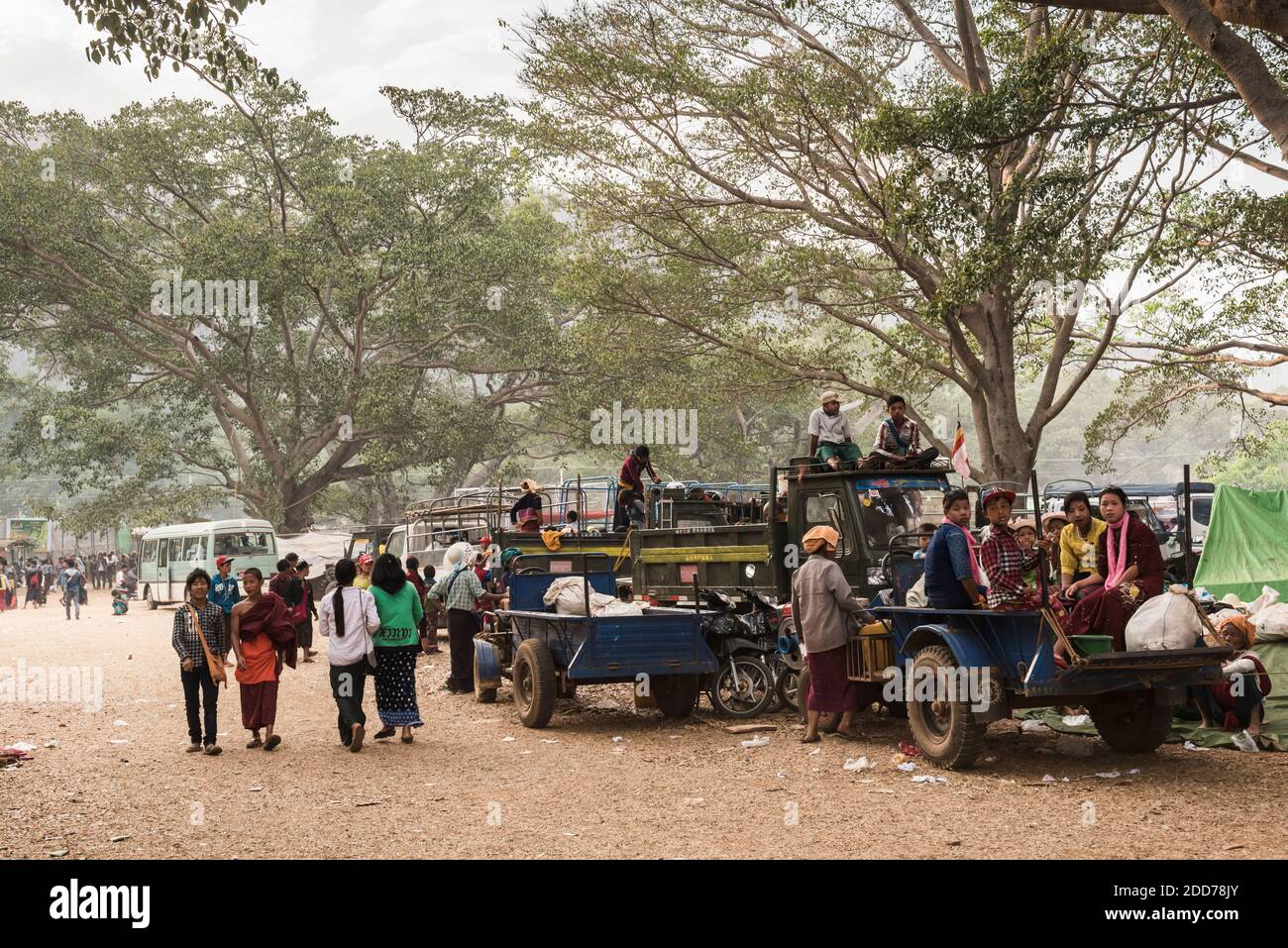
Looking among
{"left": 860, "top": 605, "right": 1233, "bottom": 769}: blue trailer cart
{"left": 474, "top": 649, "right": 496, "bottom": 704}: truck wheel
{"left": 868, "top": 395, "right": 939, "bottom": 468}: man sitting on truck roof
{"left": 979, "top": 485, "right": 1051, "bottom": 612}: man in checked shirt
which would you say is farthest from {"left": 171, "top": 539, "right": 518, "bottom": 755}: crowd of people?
{"left": 979, "top": 485, "right": 1051, "bottom": 612}: man in checked shirt

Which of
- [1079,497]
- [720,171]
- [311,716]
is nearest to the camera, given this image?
[1079,497]

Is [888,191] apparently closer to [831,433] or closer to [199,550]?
[831,433]

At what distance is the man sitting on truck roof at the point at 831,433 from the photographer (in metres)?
12.2

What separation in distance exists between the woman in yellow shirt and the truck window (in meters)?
A: 2.13

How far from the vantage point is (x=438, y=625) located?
2411 cm

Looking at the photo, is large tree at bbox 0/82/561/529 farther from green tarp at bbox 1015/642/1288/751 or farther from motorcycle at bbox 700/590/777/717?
green tarp at bbox 1015/642/1288/751

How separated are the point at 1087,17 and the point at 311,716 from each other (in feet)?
53.5

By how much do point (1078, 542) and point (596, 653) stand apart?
4190 mm

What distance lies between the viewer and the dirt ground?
269 inches

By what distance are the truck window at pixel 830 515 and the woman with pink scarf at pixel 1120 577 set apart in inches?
104

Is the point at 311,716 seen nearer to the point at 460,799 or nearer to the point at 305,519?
the point at 460,799

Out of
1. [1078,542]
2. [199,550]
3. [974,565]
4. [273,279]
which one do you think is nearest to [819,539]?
[974,565]

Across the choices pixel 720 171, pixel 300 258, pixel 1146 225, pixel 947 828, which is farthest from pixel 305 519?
pixel 947 828

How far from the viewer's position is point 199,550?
122 feet
